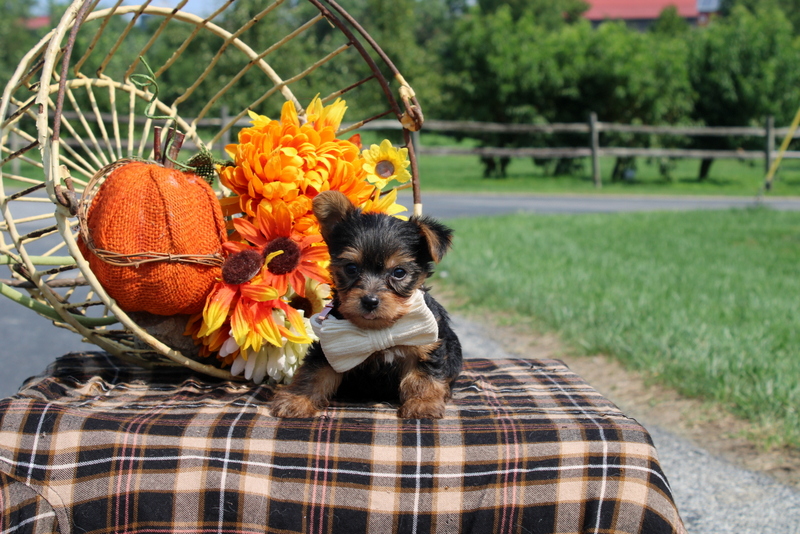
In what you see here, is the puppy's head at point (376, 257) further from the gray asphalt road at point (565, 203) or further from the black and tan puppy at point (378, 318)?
the gray asphalt road at point (565, 203)

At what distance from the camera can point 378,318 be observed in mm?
2340

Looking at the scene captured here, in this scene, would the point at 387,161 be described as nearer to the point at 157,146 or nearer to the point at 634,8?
the point at 157,146

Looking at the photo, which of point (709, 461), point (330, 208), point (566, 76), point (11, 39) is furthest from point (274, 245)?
point (11, 39)

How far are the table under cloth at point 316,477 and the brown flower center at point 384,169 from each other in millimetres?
1179

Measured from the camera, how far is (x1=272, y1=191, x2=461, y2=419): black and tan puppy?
7.79 feet

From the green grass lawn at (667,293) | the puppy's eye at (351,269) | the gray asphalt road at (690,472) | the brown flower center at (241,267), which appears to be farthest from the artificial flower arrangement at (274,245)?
the green grass lawn at (667,293)

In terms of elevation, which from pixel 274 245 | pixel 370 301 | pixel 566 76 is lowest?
pixel 370 301

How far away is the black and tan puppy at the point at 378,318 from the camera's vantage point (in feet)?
7.79

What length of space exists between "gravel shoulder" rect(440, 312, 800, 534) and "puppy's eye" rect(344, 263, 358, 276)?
1938mm

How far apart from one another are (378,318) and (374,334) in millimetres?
95

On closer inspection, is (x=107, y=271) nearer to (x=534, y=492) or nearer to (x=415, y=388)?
(x=415, y=388)

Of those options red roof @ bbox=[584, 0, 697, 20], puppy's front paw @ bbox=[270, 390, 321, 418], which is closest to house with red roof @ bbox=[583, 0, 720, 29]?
red roof @ bbox=[584, 0, 697, 20]

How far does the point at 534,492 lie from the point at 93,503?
4.67ft

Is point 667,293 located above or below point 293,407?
below
